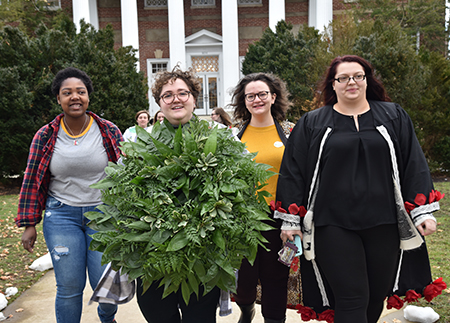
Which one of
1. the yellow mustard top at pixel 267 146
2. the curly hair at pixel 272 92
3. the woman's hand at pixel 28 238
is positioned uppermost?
the curly hair at pixel 272 92

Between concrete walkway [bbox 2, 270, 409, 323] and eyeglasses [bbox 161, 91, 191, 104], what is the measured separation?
7.24 ft

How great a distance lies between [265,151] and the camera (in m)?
3.32

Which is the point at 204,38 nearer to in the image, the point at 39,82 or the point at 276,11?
the point at 276,11

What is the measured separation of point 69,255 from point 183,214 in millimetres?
1208

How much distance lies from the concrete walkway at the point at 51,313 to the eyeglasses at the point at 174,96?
7.24ft

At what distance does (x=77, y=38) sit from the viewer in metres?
12.6

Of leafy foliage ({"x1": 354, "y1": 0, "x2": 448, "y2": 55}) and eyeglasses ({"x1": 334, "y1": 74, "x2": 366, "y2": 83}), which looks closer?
eyeglasses ({"x1": 334, "y1": 74, "x2": 366, "y2": 83})

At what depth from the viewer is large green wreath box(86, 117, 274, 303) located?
2.12m

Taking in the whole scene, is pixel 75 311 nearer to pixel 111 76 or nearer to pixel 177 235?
pixel 177 235

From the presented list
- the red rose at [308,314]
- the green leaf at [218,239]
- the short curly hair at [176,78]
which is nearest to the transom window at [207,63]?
the short curly hair at [176,78]

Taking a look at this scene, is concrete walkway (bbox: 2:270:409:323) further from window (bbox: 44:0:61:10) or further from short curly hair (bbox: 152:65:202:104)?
window (bbox: 44:0:61:10)

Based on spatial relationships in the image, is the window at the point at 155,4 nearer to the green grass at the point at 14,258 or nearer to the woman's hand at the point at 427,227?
the green grass at the point at 14,258

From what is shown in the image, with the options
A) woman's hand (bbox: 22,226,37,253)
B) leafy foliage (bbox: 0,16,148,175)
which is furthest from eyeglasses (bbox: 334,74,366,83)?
leafy foliage (bbox: 0,16,148,175)

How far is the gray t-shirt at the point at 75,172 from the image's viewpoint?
2.98 metres
